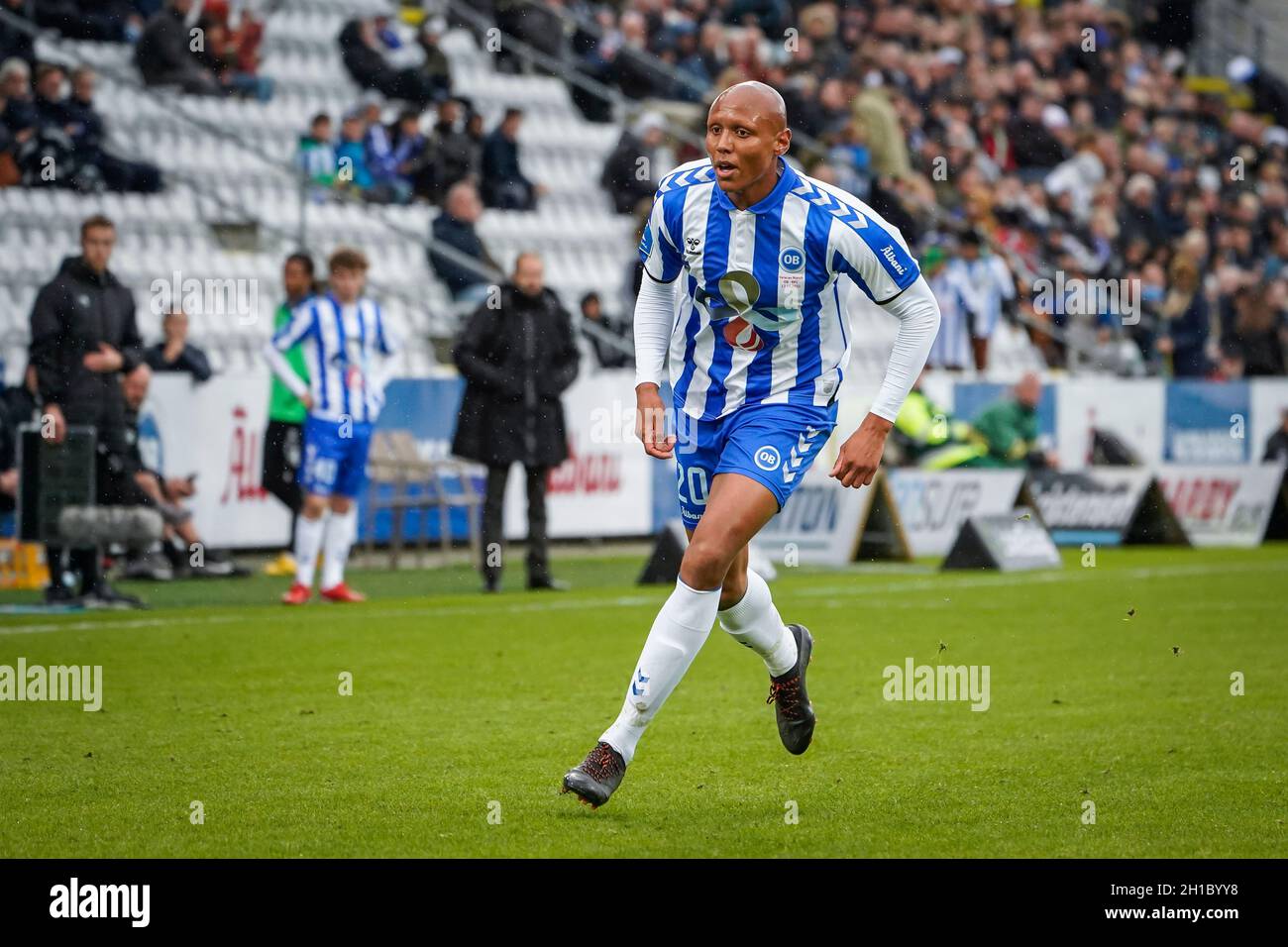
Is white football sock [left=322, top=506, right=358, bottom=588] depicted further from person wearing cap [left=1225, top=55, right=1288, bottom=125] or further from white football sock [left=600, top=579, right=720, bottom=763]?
person wearing cap [left=1225, top=55, right=1288, bottom=125]

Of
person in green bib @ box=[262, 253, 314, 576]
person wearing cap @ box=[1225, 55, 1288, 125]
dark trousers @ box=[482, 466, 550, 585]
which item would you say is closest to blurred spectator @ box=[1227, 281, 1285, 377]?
person wearing cap @ box=[1225, 55, 1288, 125]

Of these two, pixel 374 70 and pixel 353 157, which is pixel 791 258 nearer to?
pixel 353 157

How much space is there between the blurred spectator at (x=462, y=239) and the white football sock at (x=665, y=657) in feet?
43.6

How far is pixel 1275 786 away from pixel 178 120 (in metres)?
15.8

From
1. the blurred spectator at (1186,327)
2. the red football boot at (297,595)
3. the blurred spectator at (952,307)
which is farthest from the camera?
the blurred spectator at (1186,327)

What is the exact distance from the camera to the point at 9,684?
948cm

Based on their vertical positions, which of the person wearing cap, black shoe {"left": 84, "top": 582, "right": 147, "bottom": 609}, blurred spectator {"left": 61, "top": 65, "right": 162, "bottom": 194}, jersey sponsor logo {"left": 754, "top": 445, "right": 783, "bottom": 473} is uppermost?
the person wearing cap

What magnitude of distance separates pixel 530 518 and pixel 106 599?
11.2 feet

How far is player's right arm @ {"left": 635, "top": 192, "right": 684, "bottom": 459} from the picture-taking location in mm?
6871

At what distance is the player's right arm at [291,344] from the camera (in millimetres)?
13703

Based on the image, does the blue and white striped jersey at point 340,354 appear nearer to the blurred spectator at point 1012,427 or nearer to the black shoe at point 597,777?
the black shoe at point 597,777

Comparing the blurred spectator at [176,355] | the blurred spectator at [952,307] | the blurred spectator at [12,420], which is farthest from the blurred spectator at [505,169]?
the blurred spectator at [12,420]

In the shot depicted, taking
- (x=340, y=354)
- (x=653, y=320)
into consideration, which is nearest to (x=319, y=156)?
(x=340, y=354)

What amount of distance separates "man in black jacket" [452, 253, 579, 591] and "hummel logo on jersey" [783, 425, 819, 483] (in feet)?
26.5
